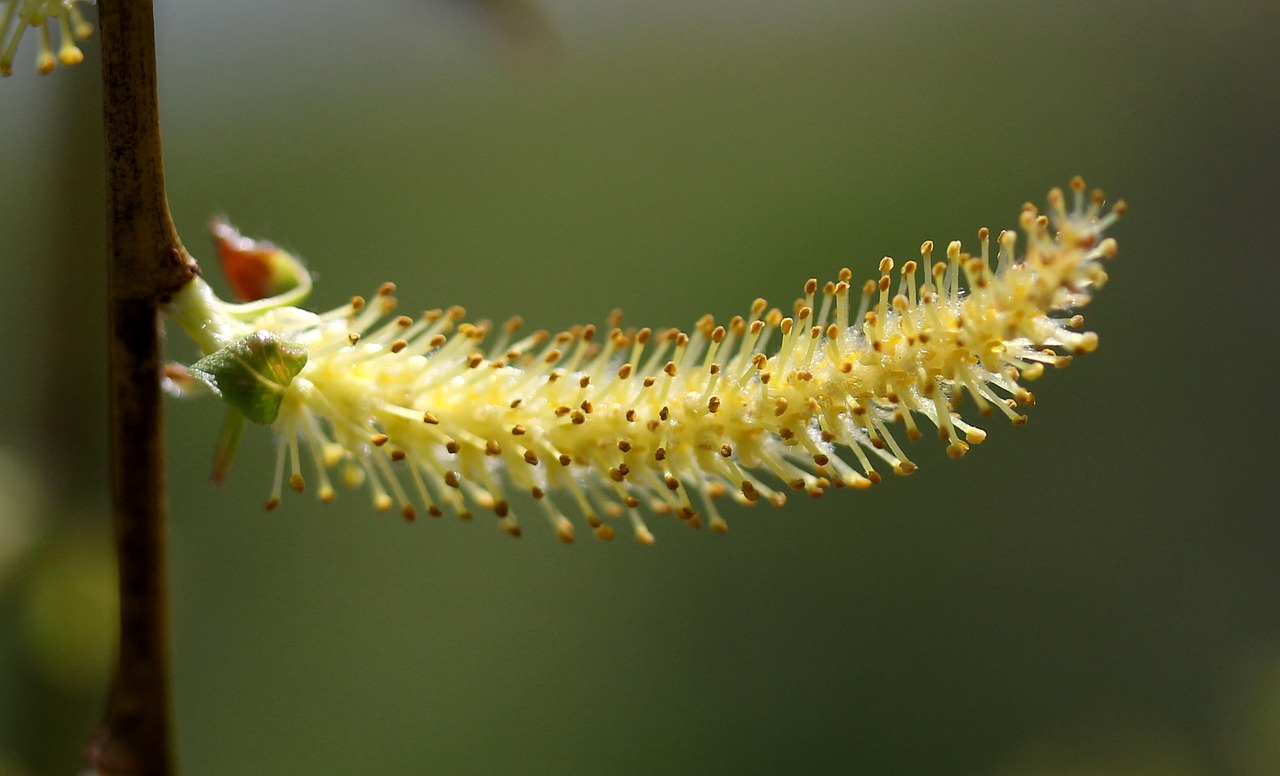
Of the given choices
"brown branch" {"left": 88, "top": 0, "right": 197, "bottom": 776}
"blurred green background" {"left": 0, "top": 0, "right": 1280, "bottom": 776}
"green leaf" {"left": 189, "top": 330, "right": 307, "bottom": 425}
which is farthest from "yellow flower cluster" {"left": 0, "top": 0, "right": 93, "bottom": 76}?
"blurred green background" {"left": 0, "top": 0, "right": 1280, "bottom": 776}

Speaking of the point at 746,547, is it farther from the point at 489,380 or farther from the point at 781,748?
the point at 489,380

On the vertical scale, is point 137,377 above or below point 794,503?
above

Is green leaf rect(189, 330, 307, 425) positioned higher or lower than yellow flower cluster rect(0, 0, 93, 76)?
lower

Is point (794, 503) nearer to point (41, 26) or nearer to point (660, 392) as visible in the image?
point (660, 392)

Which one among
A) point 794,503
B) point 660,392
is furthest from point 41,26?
point 794,503

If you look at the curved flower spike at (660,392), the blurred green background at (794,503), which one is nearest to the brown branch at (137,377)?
the curved flower spike at (660,392)

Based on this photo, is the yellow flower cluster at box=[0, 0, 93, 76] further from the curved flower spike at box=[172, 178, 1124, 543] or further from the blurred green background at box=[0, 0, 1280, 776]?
the blurred green background at box=[0, 0, 1280, 776]
